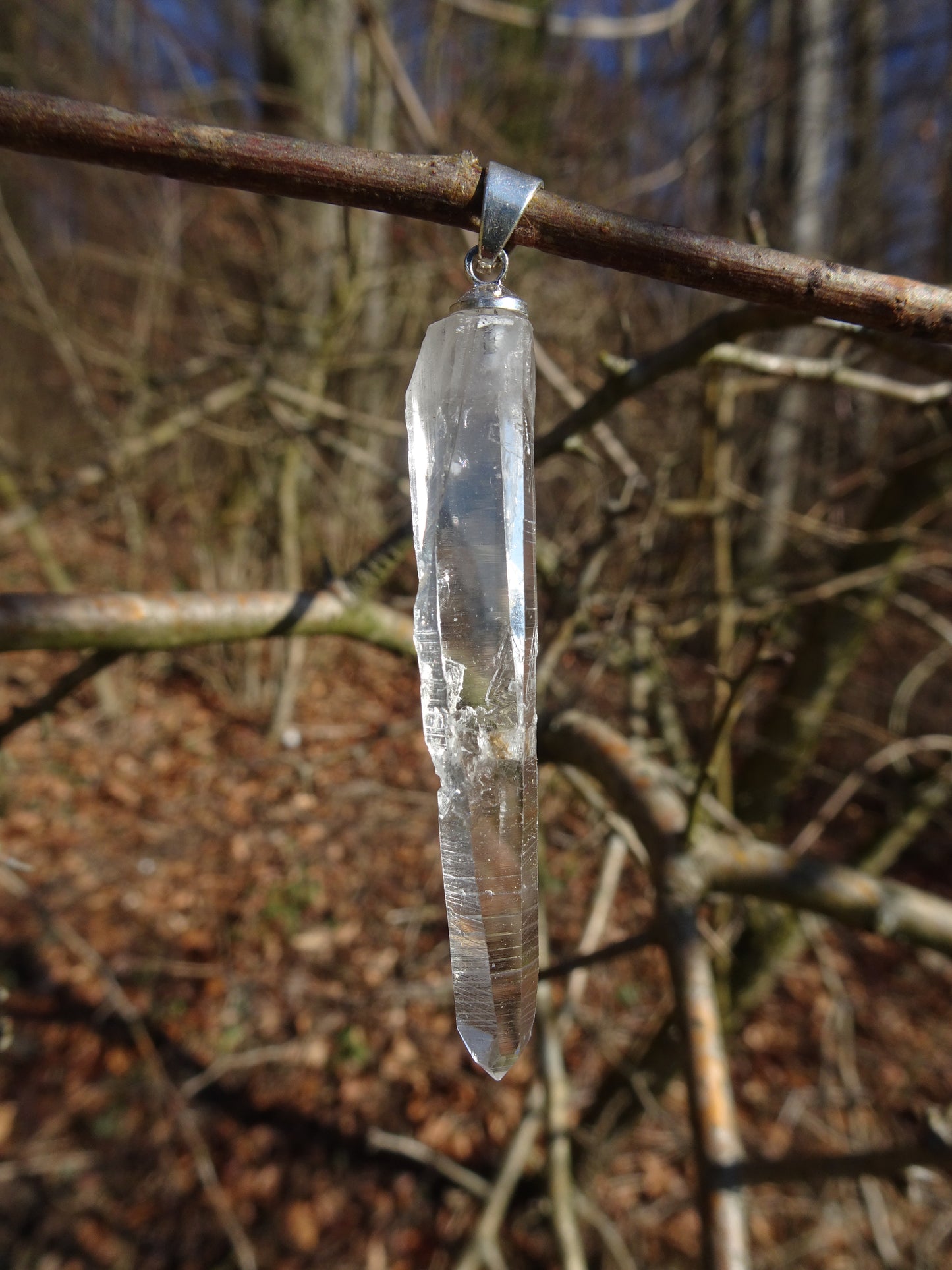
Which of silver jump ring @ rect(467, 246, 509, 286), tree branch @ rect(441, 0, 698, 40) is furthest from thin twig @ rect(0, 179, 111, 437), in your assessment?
silver jump ring @ rect(467, 246, 509, 286)

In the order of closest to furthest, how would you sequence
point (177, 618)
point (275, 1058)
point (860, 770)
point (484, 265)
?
point (484, 265) < point (177, 618) < point (860, 770) < point (275, 1058)

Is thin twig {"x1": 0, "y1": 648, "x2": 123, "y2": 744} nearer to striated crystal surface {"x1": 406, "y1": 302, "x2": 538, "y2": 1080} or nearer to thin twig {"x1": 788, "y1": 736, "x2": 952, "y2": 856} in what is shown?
striated crystal surface {"x1": 406, "y1": 302, "x2": 538, "y2": 1080}

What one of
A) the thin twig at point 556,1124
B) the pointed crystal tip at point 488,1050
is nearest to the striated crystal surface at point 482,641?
the pointed crystal tip at point 488,1050

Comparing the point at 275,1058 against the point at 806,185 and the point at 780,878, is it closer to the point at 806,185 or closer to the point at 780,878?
the point at 780,878

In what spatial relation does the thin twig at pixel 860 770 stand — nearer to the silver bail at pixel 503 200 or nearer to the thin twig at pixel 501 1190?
the thin twig at pixel 501 1190

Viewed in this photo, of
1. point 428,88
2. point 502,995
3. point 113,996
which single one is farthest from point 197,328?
point 502,995

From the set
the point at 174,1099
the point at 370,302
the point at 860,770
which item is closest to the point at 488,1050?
the point at 860,770
